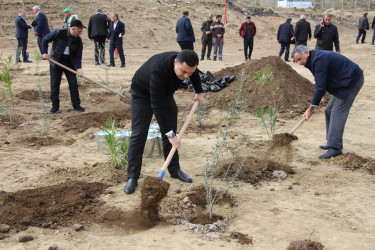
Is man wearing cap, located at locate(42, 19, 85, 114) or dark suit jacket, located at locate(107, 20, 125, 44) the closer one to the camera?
man wearing cap, located at locate(42, 19, 85, 114)

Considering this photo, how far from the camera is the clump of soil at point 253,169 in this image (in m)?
4.82

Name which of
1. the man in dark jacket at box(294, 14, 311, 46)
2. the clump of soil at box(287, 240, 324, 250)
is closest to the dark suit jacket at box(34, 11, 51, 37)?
the man in dark jacket at box(294, 14, 311, 46)

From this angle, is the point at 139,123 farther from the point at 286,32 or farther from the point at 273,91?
the point at 286,32

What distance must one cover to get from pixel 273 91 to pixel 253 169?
3.92m

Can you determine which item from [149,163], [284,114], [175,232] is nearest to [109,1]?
[284,114]

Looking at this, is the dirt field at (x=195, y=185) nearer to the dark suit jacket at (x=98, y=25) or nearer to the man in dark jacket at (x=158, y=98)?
the man in dark jacket at (x=158, y=98)

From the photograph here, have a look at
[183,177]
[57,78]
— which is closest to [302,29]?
[57,78]

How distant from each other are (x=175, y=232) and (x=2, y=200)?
1.68 metres

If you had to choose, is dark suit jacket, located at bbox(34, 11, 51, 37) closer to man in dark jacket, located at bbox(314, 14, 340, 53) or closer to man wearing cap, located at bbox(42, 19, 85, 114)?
man wearing cap, located at bbox(42, 19, 85, 114)

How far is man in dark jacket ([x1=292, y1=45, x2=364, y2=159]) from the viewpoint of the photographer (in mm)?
5203

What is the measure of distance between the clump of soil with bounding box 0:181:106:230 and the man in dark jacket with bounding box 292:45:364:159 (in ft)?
9.56

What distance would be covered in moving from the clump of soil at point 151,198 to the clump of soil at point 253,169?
3.74 ft

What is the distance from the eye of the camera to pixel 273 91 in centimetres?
856

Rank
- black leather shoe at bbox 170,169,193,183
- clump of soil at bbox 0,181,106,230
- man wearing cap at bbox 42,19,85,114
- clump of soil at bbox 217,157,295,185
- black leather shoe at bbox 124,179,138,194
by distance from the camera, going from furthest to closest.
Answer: man wearing cap at bbox 42,19,85,114
clump of soil at bbox 217,157,295,185
black leather shoe at bbox 170,169,193,183
black leather shoe at bbox 124,179,138,194
clump of soil at bbox 0,181,106,230
